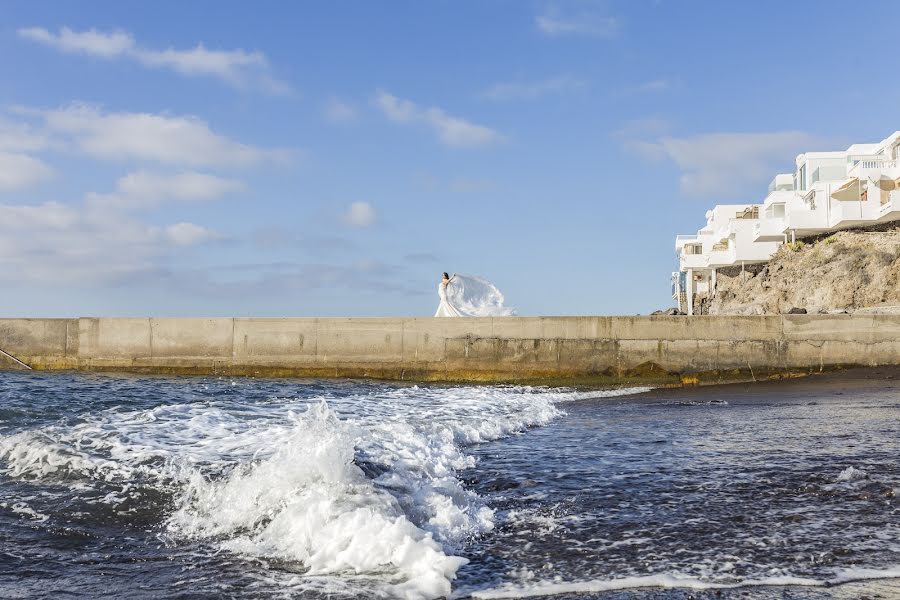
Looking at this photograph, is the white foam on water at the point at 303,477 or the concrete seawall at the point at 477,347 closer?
the white foam on water at the point at 303,477

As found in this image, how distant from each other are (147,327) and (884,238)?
119ft

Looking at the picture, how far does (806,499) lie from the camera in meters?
4.79

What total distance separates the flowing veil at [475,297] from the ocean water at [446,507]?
9104mm

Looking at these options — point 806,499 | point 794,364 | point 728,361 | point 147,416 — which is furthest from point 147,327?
point 806,499

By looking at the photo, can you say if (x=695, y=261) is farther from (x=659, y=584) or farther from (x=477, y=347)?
(x=659, y=584)

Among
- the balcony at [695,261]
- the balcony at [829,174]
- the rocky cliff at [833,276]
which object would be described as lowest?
the rocky cliff at [833,276]

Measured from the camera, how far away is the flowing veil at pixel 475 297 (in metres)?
18.1

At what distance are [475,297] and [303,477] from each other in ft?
44.2

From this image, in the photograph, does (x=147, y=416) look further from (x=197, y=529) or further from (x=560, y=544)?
(x=560, y=544)

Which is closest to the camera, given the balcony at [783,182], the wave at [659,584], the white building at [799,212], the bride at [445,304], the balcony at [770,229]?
the wave at [659,584]

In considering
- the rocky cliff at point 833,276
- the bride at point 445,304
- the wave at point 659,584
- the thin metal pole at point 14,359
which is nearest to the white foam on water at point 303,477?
the wave at point 659,584

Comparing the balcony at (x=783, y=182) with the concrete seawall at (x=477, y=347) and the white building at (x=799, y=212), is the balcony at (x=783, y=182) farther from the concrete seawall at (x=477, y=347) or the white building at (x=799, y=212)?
the concrete seawall at (x=477, y=347)

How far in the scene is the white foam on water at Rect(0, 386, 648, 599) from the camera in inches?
156

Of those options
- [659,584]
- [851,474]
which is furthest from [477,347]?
[659,584]
